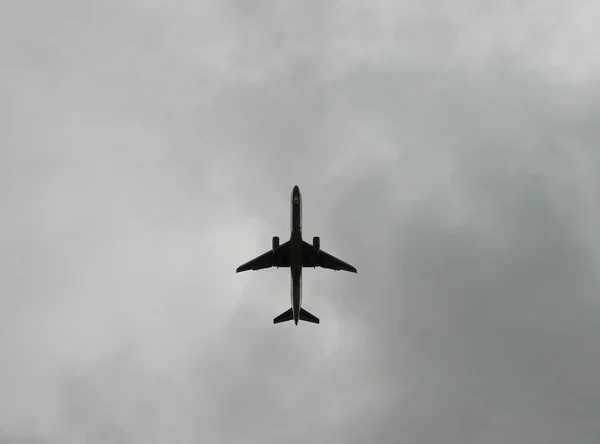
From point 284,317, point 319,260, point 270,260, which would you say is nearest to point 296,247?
point 319,260

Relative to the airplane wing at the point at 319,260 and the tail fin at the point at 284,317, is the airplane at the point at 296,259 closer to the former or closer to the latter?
the airplane wing at the point at 319,260

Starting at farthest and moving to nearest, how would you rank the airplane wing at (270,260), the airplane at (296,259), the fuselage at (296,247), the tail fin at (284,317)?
the tail fin at (284,317) → the airplane wing at (270,260) → the airplane at (296,259) → the fuselage at (296,247)

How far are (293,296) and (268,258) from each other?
825cm

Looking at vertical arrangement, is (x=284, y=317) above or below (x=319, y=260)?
below

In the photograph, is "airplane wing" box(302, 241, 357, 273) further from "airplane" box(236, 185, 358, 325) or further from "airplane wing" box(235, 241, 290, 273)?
"airplane wing" box(235, 241, 290, 273)

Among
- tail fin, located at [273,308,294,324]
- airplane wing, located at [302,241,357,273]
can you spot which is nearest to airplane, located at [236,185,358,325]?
airplane wing, located at [302,241,357,273]

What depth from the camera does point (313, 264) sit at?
91.6m

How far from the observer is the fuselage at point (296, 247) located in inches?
3191

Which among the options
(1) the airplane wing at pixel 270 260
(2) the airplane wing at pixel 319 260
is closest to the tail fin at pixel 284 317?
(1) the airplane wing at pixel 270 260

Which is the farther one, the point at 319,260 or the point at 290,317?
the point at 290,317

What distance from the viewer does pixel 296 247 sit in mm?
84062

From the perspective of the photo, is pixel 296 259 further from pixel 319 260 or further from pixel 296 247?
pixel 319 260

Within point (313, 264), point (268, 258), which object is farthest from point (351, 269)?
point (268, 258)

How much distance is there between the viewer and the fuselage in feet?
266
